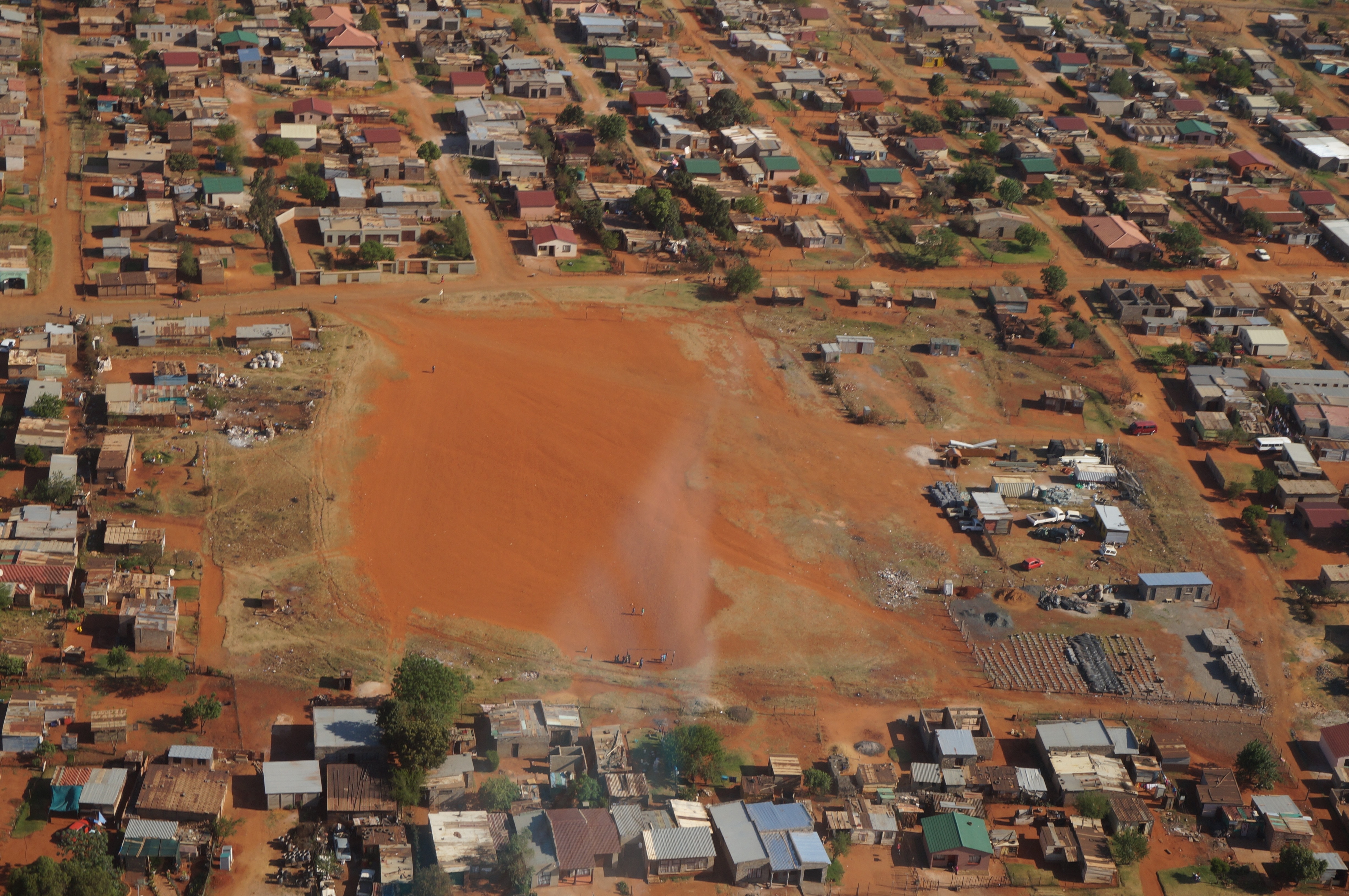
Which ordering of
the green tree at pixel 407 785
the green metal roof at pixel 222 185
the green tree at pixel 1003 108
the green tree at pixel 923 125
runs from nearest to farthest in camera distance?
the green tree at pixel 407 785
the green metal roof at pixel 222 185
the green tree at pixel 923 125
the green tree at pixel 1003 108

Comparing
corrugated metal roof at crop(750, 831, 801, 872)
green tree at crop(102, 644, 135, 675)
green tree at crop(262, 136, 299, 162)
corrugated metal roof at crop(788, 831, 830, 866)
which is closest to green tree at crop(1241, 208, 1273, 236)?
green tree at crop(262, 136, 299, 162)

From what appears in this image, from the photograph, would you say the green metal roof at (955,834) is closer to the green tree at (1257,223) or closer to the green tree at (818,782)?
the green tree at (818,782)

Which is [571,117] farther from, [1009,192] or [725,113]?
[1009,192]

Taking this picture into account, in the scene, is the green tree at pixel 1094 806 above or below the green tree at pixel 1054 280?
above

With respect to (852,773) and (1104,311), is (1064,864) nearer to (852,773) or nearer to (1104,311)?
(852,773)

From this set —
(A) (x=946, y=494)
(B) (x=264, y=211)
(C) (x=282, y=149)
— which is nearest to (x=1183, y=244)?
(A) (x=946, y=494)

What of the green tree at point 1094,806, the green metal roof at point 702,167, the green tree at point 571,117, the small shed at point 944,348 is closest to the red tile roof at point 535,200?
the green metal roof at point 702,167
